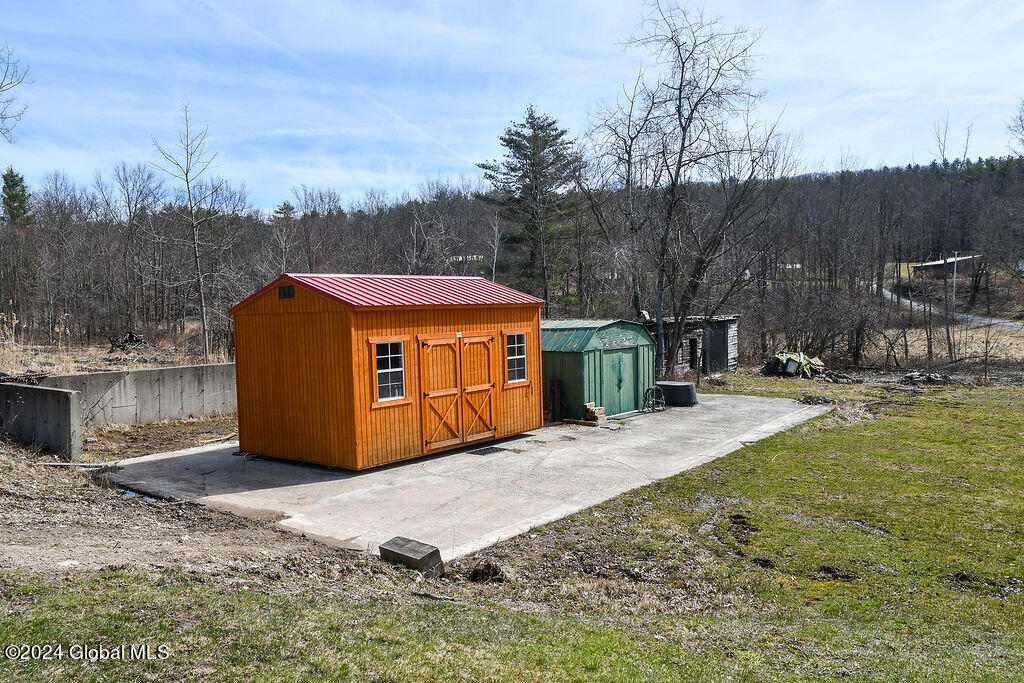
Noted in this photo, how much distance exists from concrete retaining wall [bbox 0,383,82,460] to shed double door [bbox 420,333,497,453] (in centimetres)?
593

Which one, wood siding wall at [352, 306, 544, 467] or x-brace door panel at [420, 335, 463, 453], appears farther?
x-brace door panel at [420, 335, 463, 453]

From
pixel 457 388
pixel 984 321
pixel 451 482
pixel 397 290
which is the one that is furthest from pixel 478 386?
pixel 984 321

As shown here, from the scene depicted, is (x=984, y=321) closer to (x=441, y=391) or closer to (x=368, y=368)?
(x=441, y=391)

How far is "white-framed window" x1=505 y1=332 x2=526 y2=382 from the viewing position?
14352 mm

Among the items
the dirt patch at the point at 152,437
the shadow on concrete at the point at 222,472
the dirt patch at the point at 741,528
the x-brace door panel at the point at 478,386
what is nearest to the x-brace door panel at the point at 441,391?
the x-brace door panel at the point at 478,386

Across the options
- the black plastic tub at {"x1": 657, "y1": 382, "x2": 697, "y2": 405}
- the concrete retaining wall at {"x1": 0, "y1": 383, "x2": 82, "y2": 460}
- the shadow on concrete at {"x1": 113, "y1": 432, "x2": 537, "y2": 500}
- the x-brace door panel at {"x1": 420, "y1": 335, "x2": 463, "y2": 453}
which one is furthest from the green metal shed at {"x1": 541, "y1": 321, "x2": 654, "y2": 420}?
the concrete retaining wall at {"x1": 0, "y1": 383, "x2": 82, "y2": 460}

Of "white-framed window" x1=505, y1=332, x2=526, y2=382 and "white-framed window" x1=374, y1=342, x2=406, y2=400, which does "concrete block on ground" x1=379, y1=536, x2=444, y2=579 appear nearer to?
"white-framed window" x1=374, y1=342, x2=406, y2=400

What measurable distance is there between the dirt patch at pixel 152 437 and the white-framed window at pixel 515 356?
6.07 metres

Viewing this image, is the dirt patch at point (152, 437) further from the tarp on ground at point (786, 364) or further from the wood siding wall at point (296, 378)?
the tarp on ground at point (786, 364)

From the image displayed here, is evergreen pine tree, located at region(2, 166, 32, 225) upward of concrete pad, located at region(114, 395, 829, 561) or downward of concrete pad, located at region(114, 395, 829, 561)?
upward

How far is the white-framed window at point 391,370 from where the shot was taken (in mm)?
11844

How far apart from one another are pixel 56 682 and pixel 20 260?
33081 mm

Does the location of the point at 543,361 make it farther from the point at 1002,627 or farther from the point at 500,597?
the point at 1002,627

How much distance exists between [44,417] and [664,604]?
11.3m
